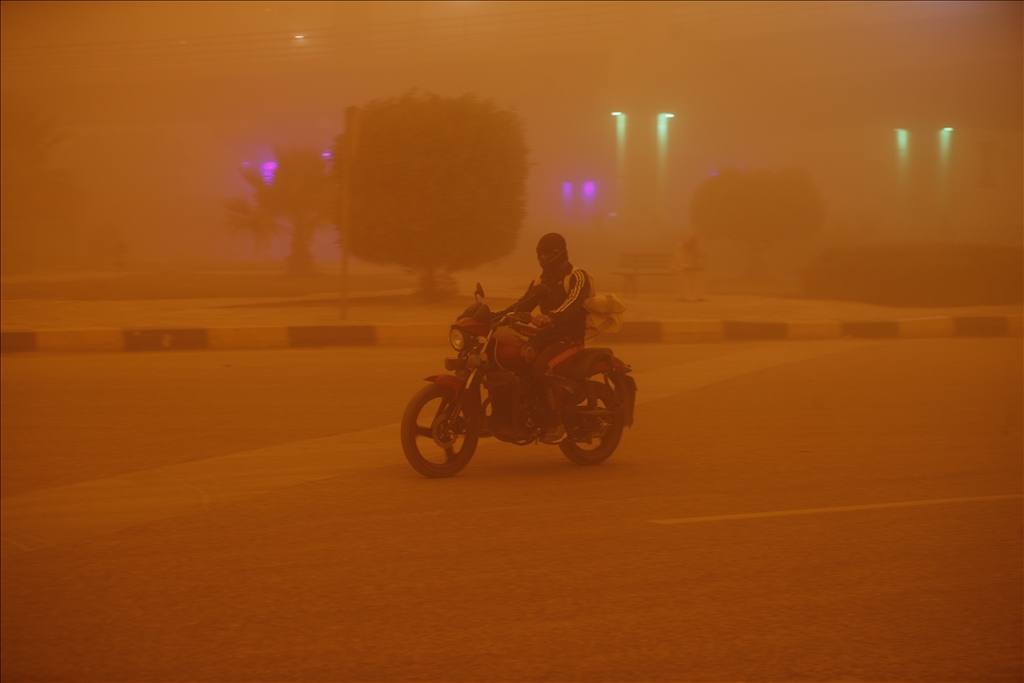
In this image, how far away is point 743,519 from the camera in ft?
18.5

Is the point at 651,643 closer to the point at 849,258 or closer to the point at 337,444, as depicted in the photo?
the point at 337,444

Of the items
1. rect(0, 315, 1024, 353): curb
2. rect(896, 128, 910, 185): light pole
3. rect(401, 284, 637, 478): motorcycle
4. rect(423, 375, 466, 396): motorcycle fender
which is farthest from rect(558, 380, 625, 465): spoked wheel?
rect(896, 128, 910, 185): light pole

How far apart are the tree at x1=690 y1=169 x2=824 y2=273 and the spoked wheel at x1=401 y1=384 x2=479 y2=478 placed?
1017 inches

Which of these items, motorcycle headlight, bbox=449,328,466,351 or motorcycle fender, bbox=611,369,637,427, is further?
motorcycle fender, bbox=611,369,637,427

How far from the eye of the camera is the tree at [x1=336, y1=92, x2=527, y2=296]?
18297 mm

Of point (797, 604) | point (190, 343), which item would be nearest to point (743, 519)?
point (797, 604)

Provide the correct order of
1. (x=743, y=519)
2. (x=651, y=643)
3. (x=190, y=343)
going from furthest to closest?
(x=190, y=343)
(x=743, y=519)
(x=651, y=643)

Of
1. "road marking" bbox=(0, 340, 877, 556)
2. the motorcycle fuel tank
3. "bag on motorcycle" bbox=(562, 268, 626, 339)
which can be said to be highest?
"bag on motorcycle" bbox=(562, 268, 626, 339)

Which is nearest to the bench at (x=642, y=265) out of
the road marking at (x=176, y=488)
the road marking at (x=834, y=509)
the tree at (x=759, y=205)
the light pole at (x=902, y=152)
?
the tree at (x=759, y=205)

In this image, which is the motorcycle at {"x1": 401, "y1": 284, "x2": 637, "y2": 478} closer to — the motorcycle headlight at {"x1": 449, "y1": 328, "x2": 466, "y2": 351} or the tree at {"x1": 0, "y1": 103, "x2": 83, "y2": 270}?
the motorcycle headlight at {"x1": 449, "y1": 328, "x2": 466, "y2": 351}

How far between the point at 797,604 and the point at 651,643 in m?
0.75

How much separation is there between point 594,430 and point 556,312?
32.9 inches

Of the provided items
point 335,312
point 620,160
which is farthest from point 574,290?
point 620,160

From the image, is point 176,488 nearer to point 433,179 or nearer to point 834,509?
point 834,509
